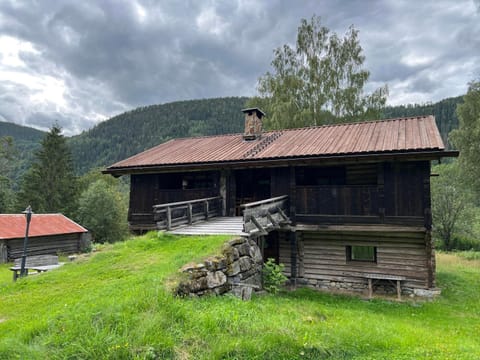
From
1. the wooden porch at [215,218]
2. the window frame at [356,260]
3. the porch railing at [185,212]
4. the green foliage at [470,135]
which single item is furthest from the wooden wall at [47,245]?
the green foliage at [470,135]

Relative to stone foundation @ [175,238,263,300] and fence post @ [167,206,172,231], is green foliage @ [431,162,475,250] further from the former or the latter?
fence post @ [167,206,172,231]

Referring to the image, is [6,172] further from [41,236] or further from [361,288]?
[361,288]

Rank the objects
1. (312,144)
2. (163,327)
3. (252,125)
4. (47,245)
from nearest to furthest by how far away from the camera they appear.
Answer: (163,327)
(312,144)
(252,125)
(47,245)

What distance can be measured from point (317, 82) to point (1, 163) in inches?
1553

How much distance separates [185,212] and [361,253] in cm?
741

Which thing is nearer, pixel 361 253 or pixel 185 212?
pixel 185 212

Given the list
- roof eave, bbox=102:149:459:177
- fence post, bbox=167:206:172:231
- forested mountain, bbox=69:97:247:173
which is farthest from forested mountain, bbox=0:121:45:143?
fence post, bbox=167:206:172:231

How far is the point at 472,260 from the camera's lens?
66.5 ft

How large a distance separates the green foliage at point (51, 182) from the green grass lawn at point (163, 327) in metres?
29.9

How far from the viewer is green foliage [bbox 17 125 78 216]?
3391cm

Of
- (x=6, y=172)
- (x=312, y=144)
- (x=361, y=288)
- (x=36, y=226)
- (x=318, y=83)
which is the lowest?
(x=361, y=288)

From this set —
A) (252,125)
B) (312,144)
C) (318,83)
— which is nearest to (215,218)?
(312,144)

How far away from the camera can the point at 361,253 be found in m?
13.1

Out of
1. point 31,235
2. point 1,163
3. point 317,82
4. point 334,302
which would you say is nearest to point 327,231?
point 334,302
